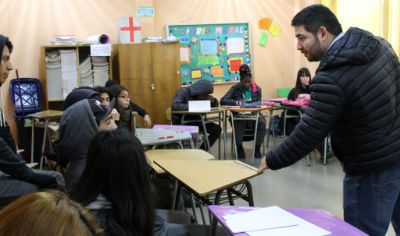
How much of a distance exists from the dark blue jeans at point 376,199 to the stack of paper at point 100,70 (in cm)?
475

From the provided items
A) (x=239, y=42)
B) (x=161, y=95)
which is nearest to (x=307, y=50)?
(x=161, y=95)

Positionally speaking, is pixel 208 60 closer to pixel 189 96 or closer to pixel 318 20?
pixel 189 96

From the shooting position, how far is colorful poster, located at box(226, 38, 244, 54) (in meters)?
7.21

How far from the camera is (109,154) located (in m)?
→ 1.49

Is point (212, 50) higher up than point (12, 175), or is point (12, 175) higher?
point (212, 50)

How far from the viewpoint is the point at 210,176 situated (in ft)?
7.00

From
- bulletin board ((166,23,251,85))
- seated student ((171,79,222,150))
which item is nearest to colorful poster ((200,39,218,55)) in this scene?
bulletin board ((166,23,251,85))

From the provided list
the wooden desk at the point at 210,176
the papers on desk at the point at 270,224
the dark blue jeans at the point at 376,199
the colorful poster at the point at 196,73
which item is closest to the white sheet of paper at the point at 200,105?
the colorful poster at the point at 196,73

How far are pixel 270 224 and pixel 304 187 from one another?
2806mm

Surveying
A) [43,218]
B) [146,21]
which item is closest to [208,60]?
[146,21]

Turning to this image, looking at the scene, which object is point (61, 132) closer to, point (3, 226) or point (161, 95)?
point (3, 226)

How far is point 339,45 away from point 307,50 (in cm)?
18

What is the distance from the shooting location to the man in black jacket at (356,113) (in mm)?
1624

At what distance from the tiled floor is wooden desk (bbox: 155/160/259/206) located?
1420 mm
